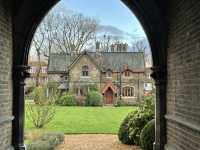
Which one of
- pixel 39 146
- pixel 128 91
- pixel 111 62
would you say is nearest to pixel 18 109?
pixel 39 146

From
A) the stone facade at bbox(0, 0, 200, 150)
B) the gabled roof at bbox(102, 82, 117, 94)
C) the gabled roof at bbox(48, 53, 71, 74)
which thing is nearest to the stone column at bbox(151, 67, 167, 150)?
the stone facade at bbox(0, 0, 200, 150)

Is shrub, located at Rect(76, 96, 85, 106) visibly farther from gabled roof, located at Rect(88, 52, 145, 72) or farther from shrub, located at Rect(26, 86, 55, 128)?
shrub, located at Rect(26, 86, 55, 128)

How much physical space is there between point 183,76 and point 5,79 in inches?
115

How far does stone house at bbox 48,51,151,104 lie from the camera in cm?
4538

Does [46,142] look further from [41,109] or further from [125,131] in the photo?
[41,109]

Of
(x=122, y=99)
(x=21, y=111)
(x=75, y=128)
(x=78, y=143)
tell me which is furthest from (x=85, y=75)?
(x=21, y=111)

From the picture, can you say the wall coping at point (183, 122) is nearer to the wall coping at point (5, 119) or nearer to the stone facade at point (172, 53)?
the stone facade at point (172, 53)

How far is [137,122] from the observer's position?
12891 mm

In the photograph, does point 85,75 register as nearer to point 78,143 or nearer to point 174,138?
point 78,143

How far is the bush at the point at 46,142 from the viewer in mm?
11242

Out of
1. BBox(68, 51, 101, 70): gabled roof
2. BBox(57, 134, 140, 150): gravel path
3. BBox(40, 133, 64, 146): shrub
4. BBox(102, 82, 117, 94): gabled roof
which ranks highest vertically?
BBox(68, 51, 101, 70): gabled roof

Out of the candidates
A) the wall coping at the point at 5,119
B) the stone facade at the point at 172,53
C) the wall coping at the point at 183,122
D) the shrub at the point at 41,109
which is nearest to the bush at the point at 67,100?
the shrub at the point at 41,109

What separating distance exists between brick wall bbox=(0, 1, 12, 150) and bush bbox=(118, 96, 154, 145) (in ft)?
19.7

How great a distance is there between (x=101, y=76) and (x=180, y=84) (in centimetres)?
3984
